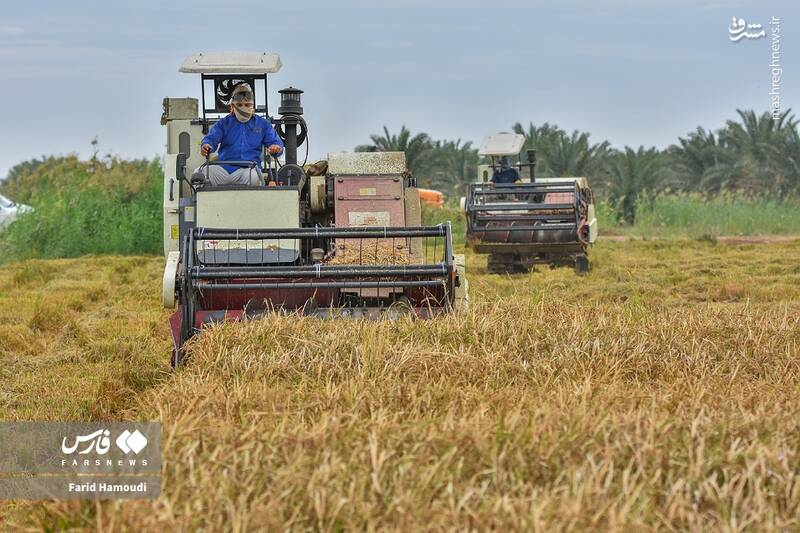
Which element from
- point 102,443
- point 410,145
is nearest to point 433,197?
point 410,145

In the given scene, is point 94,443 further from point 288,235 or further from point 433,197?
point 433,197

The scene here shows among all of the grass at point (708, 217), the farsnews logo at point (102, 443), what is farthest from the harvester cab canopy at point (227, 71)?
the grass at point (708, 217)

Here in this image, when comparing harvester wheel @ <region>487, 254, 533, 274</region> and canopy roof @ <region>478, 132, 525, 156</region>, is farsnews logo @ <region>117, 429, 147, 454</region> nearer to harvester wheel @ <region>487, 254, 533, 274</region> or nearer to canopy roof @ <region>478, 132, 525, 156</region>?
harvester wheel @ <region>487, 254, 533, 274</region>

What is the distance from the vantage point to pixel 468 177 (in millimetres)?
41094

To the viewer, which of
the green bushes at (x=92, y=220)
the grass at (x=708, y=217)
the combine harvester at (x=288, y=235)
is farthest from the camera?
the grass at (x=708, y=217)

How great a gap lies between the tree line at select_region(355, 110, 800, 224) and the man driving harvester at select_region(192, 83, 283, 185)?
955 inches

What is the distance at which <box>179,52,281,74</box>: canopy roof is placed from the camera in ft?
36.6

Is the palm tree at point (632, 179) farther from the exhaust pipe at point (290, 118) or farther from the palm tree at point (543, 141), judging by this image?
the exhaust pipe at point (290, 118)

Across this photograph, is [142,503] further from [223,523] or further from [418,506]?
[418,506]

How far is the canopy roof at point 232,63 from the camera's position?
11.1 m

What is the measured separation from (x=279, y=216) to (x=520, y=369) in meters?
3.90

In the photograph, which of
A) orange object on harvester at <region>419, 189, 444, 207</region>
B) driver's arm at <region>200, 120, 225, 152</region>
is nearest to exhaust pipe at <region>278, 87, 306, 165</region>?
driver's arm at <region>200, 120, 225, 152</region>

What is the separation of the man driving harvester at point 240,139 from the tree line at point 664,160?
24.2 metres

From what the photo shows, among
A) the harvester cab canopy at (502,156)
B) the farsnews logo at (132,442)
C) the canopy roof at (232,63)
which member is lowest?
the farsnews logo at (132,442)
